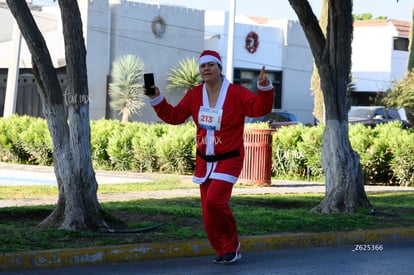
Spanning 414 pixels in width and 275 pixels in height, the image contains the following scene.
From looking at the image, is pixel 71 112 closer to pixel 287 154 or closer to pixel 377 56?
pixel 287 154

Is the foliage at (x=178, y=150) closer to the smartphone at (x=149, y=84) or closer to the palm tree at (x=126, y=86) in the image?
the smartphone at (x=149, y=84)

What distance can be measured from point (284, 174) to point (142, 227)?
453 inches

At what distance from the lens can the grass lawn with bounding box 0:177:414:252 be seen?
9.25m

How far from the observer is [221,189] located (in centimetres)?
838

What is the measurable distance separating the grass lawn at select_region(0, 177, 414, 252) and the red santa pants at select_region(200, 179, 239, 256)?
1050 mm

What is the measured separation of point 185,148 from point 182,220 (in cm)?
1045

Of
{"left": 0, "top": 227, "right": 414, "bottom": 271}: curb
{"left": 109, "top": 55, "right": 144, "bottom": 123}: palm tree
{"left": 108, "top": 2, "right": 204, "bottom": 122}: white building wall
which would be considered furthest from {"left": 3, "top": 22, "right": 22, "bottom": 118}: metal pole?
{"left": 0, "top": 227, "right": 414, "bottom": 271}: curb

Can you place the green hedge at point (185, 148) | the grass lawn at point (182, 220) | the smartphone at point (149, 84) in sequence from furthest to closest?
the green hedge at point (185, 148) → the grass lawn at point (182, 220) → the smartphone at point (149, 84)

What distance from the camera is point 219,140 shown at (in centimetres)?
844

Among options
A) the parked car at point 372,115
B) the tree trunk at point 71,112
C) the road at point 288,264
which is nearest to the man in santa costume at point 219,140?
the road at point 288,264

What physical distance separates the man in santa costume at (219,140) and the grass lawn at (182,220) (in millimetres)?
1131

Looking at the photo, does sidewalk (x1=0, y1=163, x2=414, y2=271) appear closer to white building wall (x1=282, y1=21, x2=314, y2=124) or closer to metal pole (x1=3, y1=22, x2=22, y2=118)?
metal pole (x1=3, y1=22, x2=22, y2=118)

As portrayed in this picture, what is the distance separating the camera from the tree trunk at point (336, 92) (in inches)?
489

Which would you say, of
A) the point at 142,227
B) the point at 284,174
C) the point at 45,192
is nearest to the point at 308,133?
the point at 284,174
